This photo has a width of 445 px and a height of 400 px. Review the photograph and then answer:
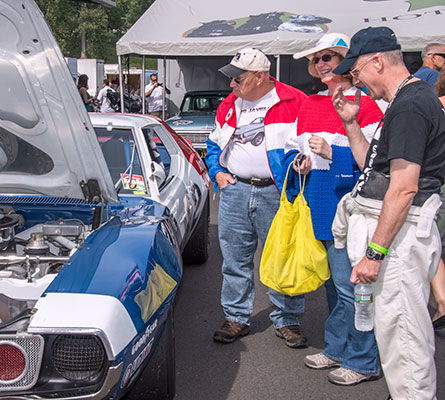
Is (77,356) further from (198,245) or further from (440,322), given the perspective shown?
(198,245)

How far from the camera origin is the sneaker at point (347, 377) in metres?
2.96

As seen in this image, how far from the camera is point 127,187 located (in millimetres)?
3639

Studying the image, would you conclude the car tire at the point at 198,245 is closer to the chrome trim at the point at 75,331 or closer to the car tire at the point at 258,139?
the car tire at the point at 258,139

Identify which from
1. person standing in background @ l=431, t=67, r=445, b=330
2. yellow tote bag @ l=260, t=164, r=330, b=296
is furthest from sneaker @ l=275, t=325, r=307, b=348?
person standing in background @ l=431, t=67, r=445, b=330

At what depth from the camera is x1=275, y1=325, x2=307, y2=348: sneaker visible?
3391mm

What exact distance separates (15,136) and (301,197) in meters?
1.53

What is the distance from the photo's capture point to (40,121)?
8.30 feet

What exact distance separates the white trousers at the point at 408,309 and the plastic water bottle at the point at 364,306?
4 cm

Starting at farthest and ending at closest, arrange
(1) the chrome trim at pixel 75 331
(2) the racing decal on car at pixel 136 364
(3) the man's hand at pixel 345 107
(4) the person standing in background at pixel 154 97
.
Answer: (4) the person standing in background at pixel 154 97 → (3) the man's hand at pixel 345 107 → (2) the racing decal on car at pixel 136 364 → (1) the chrome trim at pixel 75 331

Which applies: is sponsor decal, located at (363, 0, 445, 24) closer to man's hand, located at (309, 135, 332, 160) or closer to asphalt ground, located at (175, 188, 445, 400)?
asphalt ground, located at (175, 188, 445, 400)

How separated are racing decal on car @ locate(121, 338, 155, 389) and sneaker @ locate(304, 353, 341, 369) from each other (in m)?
1.28

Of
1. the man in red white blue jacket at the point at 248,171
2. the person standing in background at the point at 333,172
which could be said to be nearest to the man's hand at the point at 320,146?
the person standing in background at the point at 333,172

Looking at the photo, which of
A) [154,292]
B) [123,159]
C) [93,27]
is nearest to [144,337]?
[154,292]

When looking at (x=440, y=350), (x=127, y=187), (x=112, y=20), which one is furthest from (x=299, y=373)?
(x=112, y=20)
